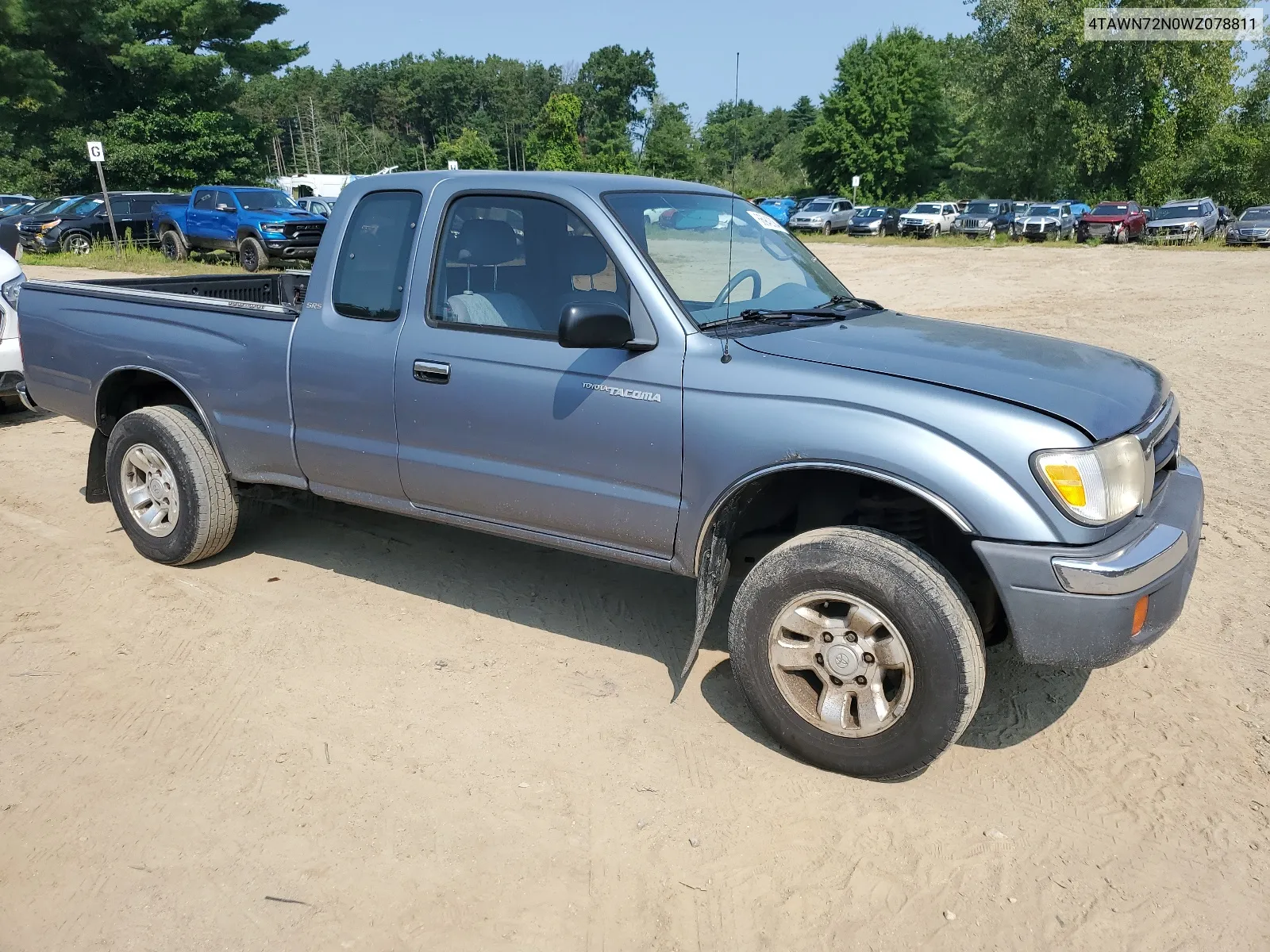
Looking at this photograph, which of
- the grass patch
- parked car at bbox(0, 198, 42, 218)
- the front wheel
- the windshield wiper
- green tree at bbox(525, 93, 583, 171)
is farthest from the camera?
green tree at bbox(525, 93, 583, 171)

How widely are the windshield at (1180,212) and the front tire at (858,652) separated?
36708 mm

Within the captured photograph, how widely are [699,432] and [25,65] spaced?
43.7m

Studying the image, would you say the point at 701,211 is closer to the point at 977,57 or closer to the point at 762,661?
the point at 762,661

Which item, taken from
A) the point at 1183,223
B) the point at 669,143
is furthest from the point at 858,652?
the point at 1183,223

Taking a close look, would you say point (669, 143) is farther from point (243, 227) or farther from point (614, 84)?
point (614, 84)

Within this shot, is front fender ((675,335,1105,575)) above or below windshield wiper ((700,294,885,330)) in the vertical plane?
below

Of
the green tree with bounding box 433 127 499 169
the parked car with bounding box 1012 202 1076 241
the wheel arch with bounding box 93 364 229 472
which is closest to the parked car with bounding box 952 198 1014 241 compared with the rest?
the parked car with bounding box 1012 202 1076 241

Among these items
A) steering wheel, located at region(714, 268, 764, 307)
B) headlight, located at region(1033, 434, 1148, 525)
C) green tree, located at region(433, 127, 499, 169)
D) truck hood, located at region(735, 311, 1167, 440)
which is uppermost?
green tree, located at region(433, 127, 499, 169)

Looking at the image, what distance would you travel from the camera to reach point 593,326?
3432 mm

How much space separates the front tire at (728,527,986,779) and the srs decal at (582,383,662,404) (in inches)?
27.2

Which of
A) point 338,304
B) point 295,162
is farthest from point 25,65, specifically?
point 295,162

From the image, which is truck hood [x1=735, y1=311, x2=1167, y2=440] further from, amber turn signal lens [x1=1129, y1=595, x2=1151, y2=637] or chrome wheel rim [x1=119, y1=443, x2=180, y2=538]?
chrome wheel rim [x1=119, y1=443, x2=180, y2=538]

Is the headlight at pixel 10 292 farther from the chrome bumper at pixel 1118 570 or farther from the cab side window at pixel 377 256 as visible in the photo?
the chrome bumper at pixel 1118 570

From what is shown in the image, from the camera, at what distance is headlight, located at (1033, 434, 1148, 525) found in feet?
9.74
